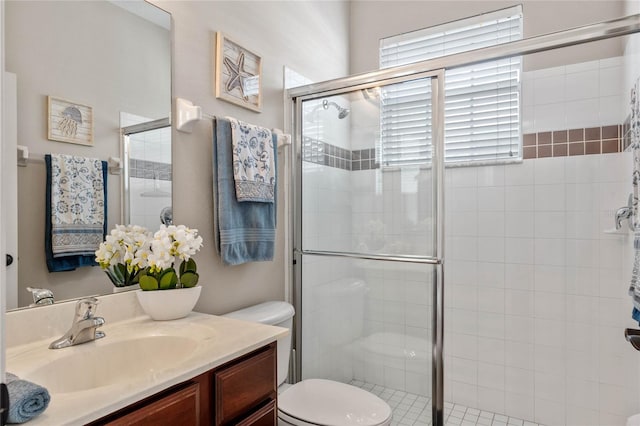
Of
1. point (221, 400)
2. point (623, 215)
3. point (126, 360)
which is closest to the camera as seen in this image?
point (221, 400)

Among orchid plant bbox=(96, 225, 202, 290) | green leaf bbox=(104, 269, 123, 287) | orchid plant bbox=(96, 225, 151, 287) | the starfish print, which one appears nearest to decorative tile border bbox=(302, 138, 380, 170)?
the starfish print

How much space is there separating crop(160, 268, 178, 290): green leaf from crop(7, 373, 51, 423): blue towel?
624 mm

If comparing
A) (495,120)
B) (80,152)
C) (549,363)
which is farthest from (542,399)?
(80,152)

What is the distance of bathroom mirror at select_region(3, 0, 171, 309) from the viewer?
111 centimetres

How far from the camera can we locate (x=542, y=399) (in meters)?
2.35

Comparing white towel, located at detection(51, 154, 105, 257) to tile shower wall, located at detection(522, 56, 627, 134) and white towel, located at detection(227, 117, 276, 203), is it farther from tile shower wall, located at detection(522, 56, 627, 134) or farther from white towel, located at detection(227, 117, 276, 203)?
tile shower wall, located at detection(522, 56, 627, 134)

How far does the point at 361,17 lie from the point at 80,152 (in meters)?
2.33

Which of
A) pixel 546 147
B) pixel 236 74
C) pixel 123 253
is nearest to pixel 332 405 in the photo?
pixel 123 253

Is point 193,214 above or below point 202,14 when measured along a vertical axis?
below

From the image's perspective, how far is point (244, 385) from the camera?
111 centimetres

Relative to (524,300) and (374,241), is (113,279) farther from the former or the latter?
(524,300)

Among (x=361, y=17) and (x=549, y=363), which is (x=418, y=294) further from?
(x=361, y=17)

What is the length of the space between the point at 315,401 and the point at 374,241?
2.61ft

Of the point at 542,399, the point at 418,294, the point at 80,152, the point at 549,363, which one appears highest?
the point at 80,152
